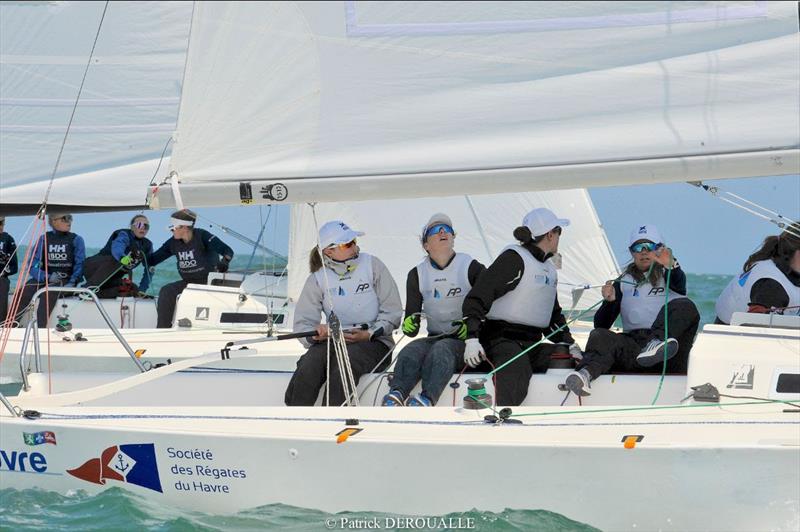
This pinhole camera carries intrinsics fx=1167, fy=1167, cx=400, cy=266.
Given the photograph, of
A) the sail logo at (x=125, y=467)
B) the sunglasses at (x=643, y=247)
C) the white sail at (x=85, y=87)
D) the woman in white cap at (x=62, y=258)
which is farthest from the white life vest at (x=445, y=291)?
the woman in white cap at (x=62, y=258)

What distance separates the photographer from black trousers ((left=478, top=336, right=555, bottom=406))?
484 cm

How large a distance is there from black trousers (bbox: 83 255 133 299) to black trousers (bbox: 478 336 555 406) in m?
4.98

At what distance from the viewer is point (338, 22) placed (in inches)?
165

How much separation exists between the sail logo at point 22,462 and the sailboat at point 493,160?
0.75 feet

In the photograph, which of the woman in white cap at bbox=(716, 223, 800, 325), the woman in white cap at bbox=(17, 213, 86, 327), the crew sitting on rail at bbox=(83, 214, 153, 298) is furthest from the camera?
the woman in white cap at bbox=(17, 213, 86, 327)

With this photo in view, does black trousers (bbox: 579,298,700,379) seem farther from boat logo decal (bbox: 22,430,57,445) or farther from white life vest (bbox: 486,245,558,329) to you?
boat logo decal (bbox: 22,430,57,445)

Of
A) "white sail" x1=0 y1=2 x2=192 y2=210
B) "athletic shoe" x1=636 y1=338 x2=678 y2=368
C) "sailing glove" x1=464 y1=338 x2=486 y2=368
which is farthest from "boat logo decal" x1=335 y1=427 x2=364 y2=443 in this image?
"white sail" x1=0 y1=2 x2=192 y2=210

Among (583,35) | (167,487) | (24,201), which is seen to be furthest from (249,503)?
(24,201)

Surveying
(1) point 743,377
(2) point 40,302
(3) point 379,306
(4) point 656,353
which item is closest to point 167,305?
(2) point 40,302

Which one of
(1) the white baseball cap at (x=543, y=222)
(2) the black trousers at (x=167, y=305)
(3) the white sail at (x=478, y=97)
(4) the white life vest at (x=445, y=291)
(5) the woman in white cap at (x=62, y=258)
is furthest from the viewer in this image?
(5) the woman in white cap at (x=62, y=258)

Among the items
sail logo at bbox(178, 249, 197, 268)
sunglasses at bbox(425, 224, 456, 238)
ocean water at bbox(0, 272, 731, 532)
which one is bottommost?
ocean water at bbox(0, 272, 731, 532)

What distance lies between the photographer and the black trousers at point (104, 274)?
934cm

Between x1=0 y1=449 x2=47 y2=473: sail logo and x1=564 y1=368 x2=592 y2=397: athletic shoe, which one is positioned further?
x1=564 y1=368 x2=592 y2=397: athletic shoe

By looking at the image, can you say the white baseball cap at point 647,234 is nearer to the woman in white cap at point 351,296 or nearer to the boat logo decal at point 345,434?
the woman in white cap at point 351,296
